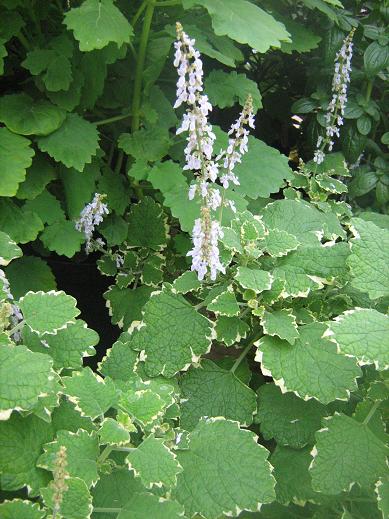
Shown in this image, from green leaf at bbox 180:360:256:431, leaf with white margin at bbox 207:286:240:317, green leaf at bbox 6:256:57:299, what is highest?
leaf with white margin at bbox 207:286:240:317

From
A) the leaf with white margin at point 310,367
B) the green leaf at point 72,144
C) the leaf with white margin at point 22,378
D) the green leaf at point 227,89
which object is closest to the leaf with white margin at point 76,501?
the leaf with white margin at point 22,378

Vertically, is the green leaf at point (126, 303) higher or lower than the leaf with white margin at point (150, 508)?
lower

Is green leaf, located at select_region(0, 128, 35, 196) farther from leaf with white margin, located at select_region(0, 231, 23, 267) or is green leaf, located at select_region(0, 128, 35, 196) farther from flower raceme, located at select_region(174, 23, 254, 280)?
flower raceme, located at select_region(174, 23, 254, 280)

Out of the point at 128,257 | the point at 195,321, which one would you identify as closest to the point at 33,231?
the point at 128,257

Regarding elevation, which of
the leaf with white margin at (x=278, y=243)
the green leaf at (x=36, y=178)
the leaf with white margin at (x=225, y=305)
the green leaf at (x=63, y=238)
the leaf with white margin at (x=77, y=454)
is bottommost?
the green leaf at (x=63, y=238)

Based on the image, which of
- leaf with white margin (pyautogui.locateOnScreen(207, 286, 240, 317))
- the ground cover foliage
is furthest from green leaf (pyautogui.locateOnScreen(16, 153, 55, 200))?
leaf with white margin (pyautogui.locateOnScreen(207, 286, 240, 317))

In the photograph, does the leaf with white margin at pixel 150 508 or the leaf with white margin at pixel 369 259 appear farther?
Answer: the leaf with white margin at pixel 369 259

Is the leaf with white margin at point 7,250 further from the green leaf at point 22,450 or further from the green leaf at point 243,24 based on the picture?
the green leaf at point 243,24

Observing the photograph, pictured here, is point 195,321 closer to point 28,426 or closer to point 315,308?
point 315,308
